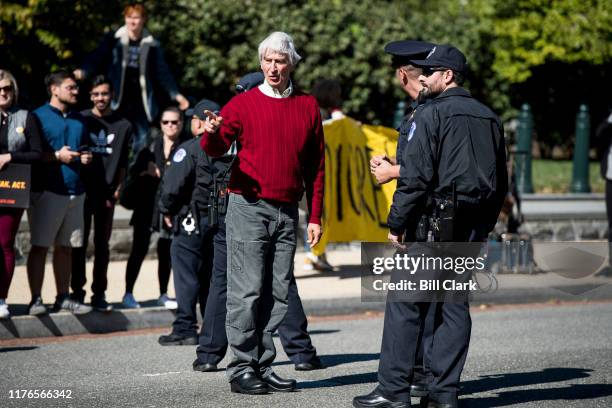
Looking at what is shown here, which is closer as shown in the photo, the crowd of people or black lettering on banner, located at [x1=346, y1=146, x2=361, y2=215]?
the crowd of people

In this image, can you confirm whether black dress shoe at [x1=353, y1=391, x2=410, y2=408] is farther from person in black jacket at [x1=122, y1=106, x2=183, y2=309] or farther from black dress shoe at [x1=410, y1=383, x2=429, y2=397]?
person in black jacket at [x1=122, y1=106, x2=183, y2=309]

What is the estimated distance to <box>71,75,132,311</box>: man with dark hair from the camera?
31.6 ft

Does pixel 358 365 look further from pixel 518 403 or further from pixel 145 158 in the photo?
pixel 145 158

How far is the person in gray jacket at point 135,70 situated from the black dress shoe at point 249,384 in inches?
223

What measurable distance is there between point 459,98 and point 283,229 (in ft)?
4.33

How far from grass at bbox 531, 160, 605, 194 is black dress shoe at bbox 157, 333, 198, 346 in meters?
11.2

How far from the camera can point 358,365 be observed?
26.1 ft

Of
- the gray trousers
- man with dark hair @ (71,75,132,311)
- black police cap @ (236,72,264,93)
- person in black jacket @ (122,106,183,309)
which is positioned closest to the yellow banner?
person in black jacket @ (122,106,183,309)

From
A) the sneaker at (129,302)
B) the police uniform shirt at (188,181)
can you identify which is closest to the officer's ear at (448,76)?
the police uniform shirt at (188,181)

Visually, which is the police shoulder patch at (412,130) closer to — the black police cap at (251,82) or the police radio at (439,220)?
the police radio at (439,220)

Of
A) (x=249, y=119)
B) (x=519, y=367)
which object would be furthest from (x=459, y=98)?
(x=519, y=367)

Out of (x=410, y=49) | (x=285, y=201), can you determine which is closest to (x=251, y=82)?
(x=285, y=201)

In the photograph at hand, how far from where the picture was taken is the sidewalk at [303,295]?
9.21m

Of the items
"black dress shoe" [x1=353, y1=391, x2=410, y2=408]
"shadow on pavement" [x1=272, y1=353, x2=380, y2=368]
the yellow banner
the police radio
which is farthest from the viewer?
the yellow banner
